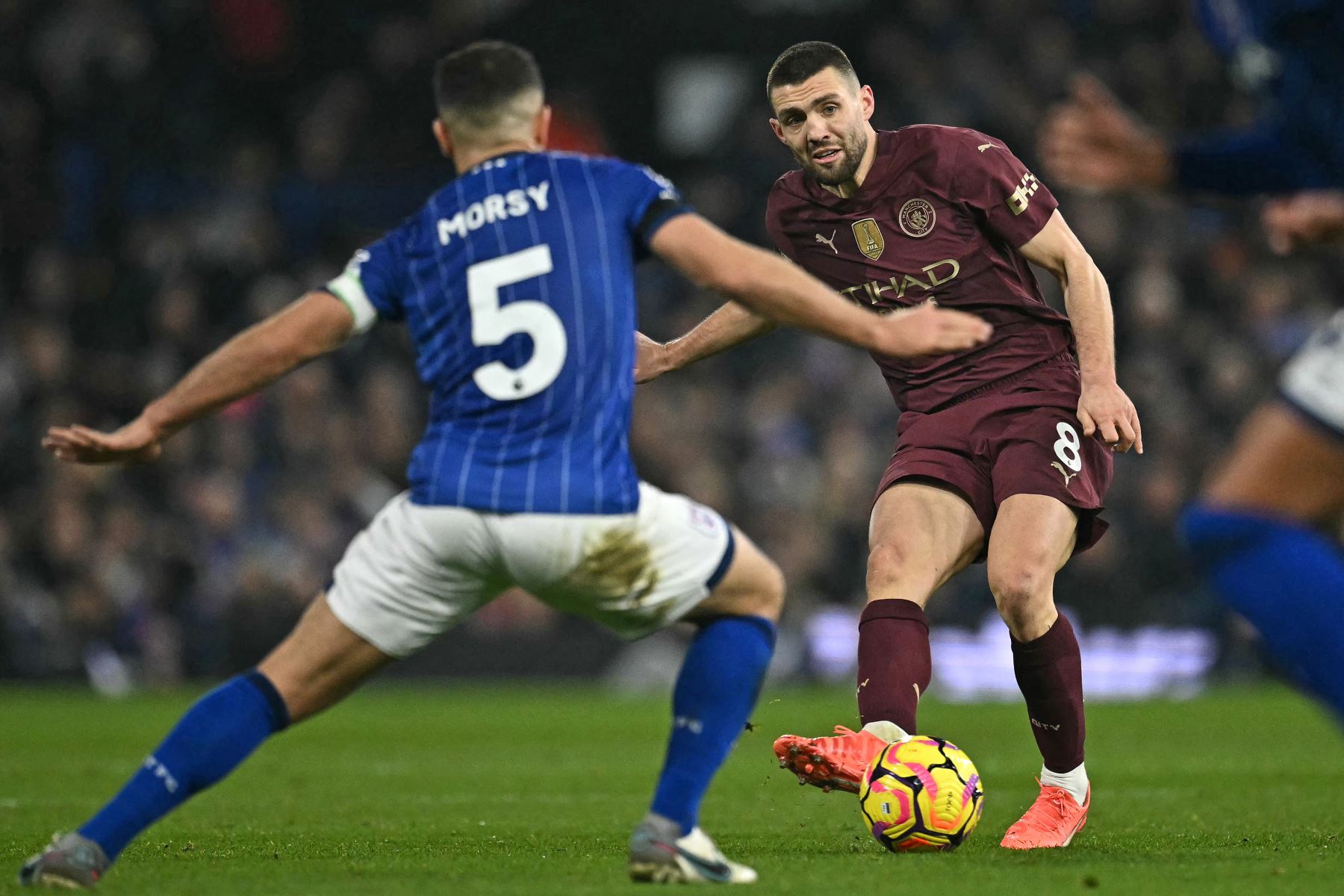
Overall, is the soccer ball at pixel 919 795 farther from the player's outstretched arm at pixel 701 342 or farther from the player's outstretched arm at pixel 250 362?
the player's outstretched arm at pixel 250 362

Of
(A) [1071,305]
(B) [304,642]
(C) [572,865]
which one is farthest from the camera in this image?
(A) [1071,305]

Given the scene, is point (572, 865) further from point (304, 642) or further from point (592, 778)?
point (592, 778)

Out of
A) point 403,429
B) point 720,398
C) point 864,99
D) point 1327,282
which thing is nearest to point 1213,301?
point 1327,282

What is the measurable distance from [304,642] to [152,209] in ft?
46.5

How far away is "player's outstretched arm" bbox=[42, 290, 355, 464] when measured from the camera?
4.81m

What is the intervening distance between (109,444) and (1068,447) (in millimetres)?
2995

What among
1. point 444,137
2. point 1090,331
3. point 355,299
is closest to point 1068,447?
point 1090,331

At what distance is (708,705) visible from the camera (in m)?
4.85

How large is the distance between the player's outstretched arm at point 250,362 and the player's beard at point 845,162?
2.06m

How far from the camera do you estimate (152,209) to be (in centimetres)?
1817

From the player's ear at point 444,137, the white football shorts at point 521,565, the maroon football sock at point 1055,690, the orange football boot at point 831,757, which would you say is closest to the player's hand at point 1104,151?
the white football shorts at point 521,565

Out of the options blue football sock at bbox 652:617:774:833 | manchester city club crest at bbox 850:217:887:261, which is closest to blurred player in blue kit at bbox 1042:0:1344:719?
blue football sock at bbox 652:617:774:833

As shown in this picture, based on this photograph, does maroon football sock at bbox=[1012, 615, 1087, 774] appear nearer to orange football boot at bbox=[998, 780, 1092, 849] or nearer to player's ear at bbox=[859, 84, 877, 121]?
orange football boot at bbox=[998, 780, 1092, 849]

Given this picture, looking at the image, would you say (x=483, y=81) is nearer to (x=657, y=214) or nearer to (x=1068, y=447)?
(x=657, y=214)
